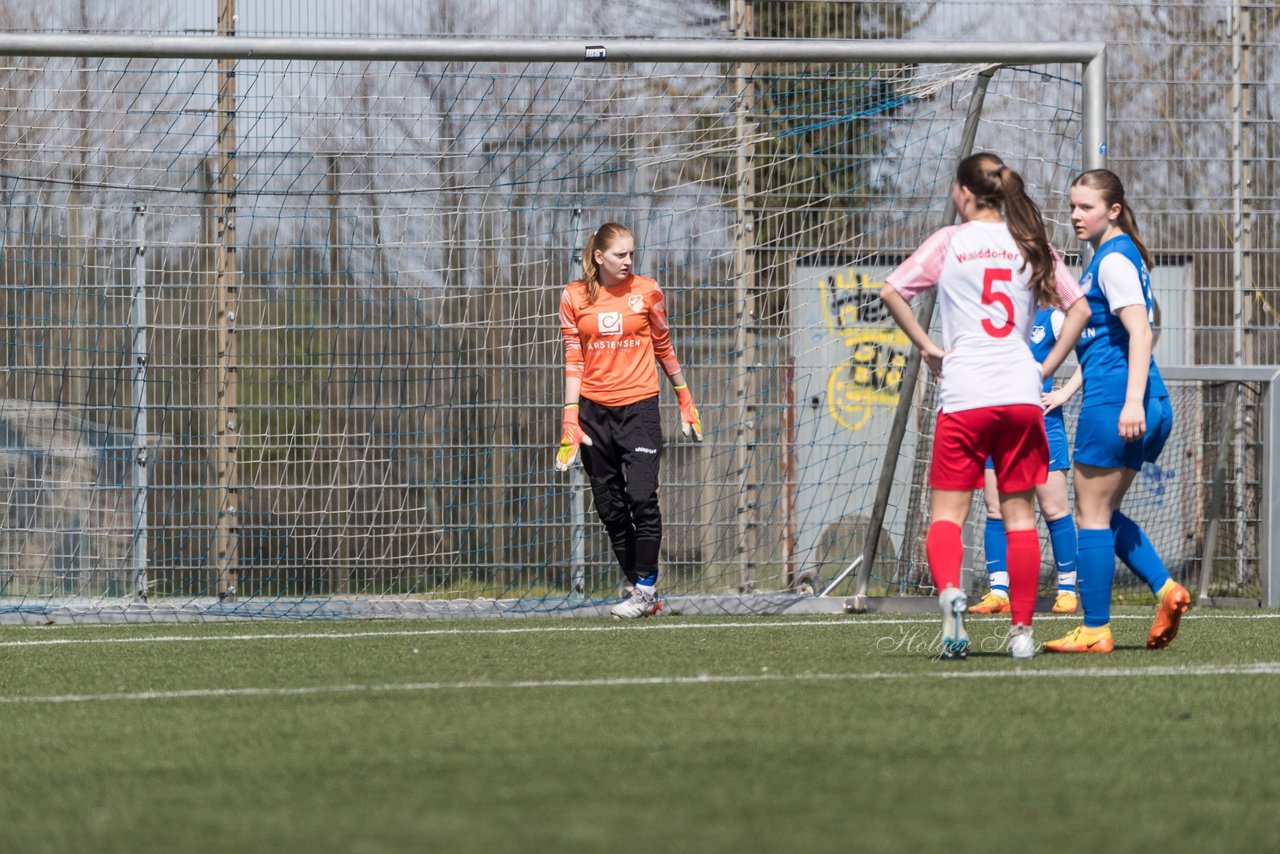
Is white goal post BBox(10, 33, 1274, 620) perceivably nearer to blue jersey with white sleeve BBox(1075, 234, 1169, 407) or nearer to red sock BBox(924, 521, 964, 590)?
blue jersey with white sleeve BBox(1075, 234, 1169, 407)

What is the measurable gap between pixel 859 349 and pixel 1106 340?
389 cm

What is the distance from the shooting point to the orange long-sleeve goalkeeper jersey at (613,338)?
796cm

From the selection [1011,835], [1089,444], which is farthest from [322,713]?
[1089,444]

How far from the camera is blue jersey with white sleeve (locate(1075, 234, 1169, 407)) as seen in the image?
224 inches

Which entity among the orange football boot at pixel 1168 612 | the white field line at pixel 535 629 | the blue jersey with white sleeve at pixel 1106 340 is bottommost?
the white field line at pixel 535 629

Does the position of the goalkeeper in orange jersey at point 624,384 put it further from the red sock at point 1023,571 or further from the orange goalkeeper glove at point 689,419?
the red sock at point 1023,571

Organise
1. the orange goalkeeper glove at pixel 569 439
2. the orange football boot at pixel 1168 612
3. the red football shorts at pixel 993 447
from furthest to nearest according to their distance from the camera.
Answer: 1. the orange goalkeeper glove at pixel 569 439
2. the orange football boot at pixel 1168 612
3. the red football shorts at pixel 993 447

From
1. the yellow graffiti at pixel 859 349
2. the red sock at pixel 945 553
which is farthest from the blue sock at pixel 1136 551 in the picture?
the yellow graffiti at pixel 859 349

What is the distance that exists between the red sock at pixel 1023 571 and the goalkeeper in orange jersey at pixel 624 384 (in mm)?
2682

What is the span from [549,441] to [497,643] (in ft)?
10.4

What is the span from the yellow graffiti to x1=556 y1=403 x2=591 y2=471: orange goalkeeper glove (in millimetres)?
2061

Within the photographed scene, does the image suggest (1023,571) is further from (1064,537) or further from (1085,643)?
(1064,537)

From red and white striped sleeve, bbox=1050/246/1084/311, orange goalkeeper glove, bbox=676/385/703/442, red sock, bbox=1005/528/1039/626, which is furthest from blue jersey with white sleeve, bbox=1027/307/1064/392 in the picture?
red sock, bbox=1005/528/1039/626

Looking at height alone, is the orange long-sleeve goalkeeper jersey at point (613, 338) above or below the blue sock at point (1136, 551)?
above
